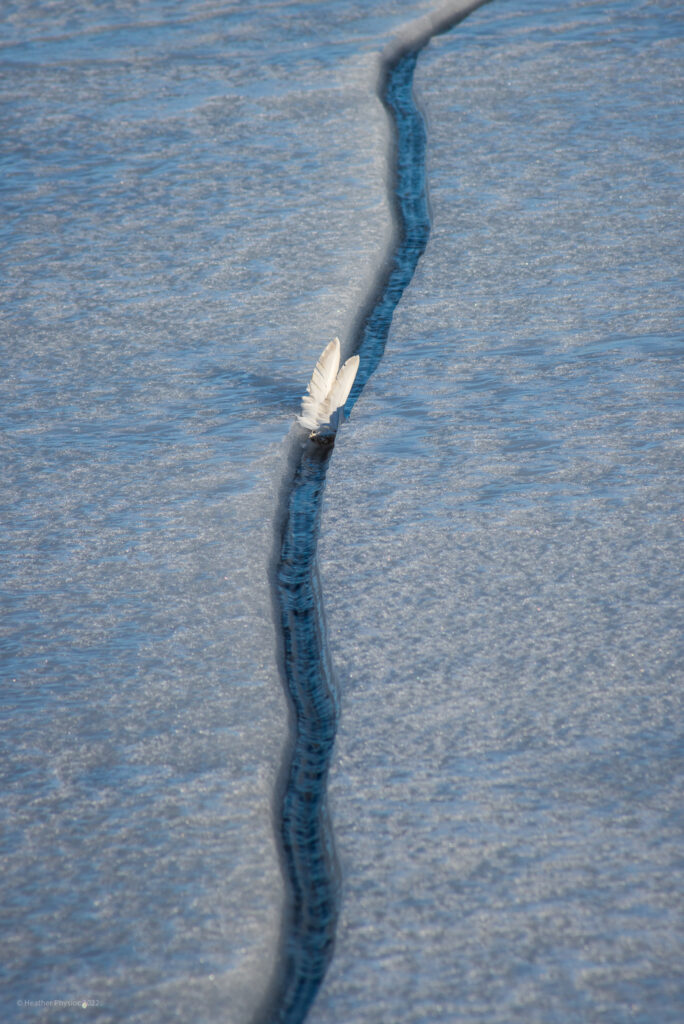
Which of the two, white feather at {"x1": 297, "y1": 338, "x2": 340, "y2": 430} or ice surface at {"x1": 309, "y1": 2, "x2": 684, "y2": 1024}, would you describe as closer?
ice surface at {"x1": 309, "y1": 2, "x2": 684, "y2": 1024}

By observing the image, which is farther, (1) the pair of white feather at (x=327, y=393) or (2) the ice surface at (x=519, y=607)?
(1) the pair of white feather at (x=327, y=393)

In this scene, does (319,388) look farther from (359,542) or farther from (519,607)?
(519,607)

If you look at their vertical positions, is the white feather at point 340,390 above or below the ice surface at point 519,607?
above

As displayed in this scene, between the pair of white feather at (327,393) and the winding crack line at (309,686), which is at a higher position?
the pair of white feather at (327,393)

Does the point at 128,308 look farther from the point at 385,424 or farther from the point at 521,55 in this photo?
the point at 521,55

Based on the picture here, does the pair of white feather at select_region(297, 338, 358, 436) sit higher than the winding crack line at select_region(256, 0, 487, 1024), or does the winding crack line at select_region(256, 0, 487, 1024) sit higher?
the pair of white feather at select_region(297, 338, 358, 436)

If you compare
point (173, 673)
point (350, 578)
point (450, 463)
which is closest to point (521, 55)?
point (450, 463)

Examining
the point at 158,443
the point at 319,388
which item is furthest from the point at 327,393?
the point at 158,443

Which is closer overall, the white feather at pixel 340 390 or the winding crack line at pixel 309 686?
the winding crack line at pixel 309 686
